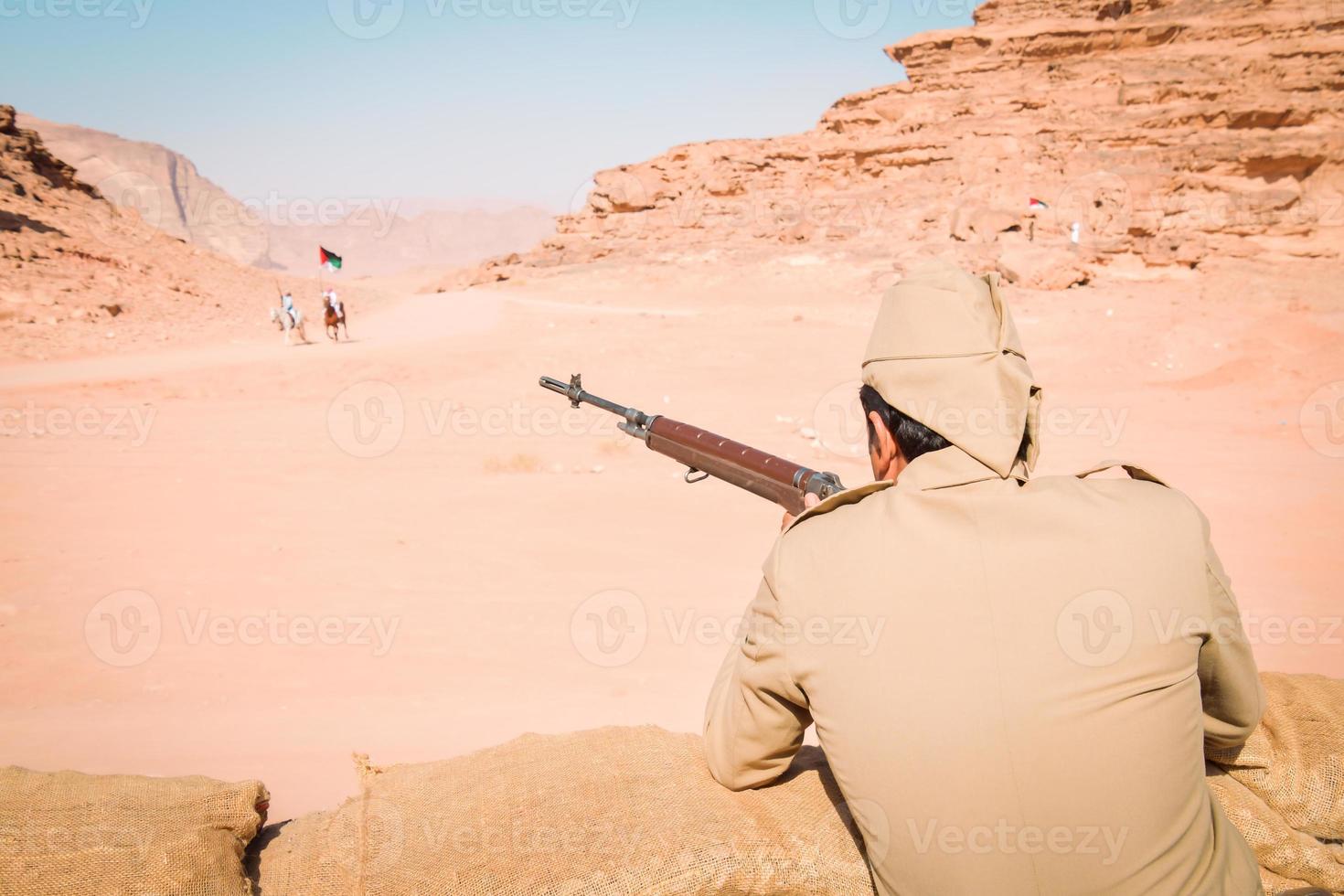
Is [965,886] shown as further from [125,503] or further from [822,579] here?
[125,503]

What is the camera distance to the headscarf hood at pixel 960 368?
60.0 inches

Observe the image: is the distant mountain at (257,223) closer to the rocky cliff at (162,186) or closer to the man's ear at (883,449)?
the rocky cliff at (162,186)

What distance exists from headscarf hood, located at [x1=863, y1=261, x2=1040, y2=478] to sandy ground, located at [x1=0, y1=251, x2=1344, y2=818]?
225cm

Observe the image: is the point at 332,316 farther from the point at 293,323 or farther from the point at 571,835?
the point at 571,835

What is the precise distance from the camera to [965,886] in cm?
143

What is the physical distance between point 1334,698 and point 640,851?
Result: 208 centimetres

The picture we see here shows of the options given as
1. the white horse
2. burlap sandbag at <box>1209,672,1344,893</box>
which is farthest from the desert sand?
burlap sandbag at <box>1209,672,1344,893</box>

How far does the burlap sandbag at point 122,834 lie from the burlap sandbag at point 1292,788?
2.50 m

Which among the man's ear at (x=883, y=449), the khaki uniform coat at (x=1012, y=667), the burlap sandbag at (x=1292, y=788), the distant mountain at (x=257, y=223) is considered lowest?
the burlap sandbag at (x=1292, y=788)

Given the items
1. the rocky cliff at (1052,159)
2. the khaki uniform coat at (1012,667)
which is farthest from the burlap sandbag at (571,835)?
the rocky cliff at (1052,159)

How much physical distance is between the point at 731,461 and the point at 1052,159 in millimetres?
29645

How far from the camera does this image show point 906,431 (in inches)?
65.1

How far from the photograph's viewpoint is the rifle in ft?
9.48

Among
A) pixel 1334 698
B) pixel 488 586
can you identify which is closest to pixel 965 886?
pixel 1334 698
